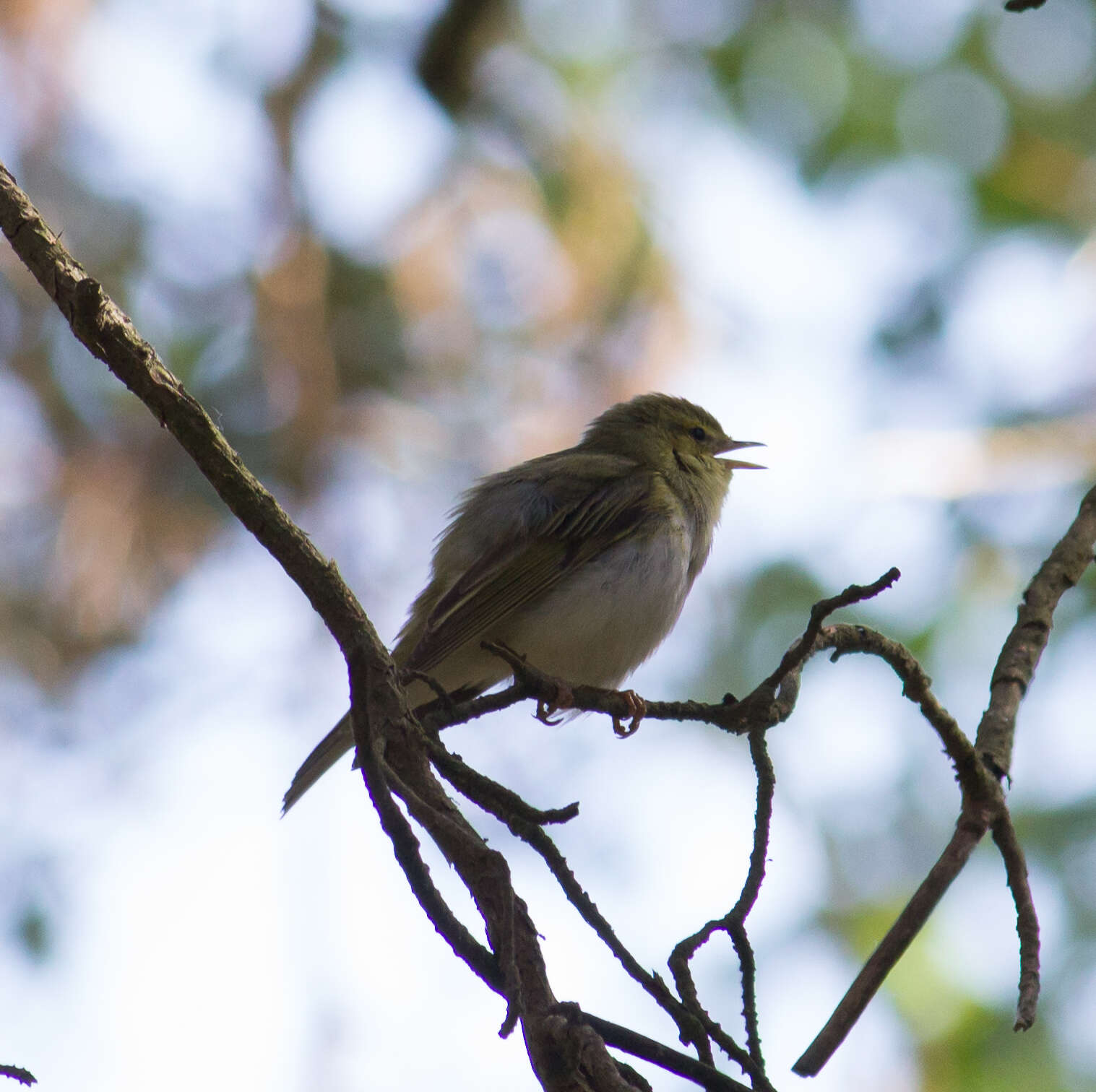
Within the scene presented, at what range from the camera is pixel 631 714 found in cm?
354

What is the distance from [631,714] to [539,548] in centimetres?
140

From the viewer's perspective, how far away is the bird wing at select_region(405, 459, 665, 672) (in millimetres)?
4457

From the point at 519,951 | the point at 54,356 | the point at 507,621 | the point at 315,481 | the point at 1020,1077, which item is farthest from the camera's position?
the point at 54,356

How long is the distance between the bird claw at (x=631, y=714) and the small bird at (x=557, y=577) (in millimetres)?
565

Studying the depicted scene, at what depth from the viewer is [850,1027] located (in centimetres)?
210

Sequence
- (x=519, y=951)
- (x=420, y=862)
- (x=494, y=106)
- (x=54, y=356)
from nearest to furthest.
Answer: (x=420, y=862) < (x=519, y=951) < (x=54, y=356) < (x=494, y=106)

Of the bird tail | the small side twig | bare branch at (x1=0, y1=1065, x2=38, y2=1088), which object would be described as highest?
the bird tail

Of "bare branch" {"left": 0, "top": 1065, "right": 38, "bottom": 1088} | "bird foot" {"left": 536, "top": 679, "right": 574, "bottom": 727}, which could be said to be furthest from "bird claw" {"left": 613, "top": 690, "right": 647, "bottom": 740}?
"bare branch" {"left": 0, "top": 1065, "right": 38, "bottom": 1088}

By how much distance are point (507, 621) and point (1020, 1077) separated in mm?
3499

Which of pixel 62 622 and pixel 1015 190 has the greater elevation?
pixel 1015 190

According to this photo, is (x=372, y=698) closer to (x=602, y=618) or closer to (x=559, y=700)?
(x=559, y=700)

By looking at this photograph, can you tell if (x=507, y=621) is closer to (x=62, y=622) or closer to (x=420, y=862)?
(x=420, y=862)

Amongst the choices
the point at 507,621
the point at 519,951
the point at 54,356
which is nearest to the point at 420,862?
the point at 519,951

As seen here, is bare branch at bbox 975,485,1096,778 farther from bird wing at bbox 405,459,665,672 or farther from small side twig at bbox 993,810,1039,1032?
bird wing at bbox 405,459,665,672
